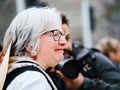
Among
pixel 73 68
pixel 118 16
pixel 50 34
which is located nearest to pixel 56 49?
pixel 50 34

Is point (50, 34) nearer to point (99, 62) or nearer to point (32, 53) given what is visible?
point (32, 53)

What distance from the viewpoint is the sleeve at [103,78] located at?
12.8 feet

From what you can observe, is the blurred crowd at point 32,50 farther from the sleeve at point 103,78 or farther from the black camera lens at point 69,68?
the sleeve at point 103,78

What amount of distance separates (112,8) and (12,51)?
13.1 m

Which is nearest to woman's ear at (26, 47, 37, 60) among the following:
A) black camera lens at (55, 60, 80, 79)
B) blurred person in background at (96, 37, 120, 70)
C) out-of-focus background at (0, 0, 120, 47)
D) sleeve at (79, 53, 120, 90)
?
black camera lens at (55, 60, 80, 79)

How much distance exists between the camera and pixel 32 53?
3008mm

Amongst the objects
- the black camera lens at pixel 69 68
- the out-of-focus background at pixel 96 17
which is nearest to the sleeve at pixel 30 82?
the black camera lens at pixel 69 68

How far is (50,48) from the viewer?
304cm

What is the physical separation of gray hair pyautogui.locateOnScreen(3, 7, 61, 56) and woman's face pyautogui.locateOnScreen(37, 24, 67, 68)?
41mm

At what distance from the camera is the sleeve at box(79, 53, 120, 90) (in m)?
3.89

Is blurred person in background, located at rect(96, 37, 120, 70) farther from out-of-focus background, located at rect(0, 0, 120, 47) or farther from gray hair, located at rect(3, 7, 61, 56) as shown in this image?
out-of-focus background, located at rect(0, 0, 120, 47)

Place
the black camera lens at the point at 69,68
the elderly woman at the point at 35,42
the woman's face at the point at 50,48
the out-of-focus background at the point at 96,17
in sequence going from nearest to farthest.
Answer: the elderly woman at the point at 35,42, the woman's face at the point at 50,48, the black camera lens at the point at 69,68, the out-of-focus background at the point at 96,17

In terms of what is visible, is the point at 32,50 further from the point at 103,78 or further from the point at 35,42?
the point at 103,78

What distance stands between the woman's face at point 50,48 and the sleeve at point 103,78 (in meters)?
0.85
